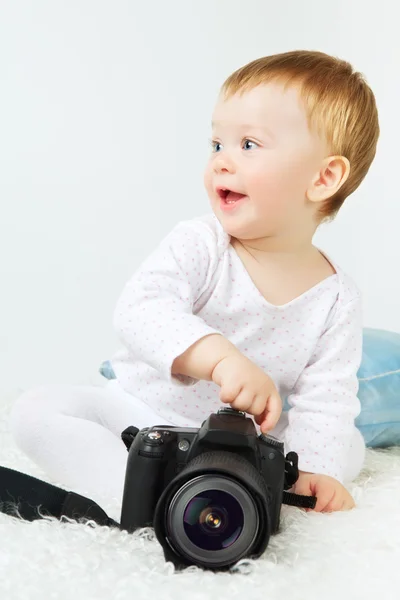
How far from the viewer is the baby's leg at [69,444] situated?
3.71 ft

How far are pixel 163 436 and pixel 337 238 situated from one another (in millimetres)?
1688

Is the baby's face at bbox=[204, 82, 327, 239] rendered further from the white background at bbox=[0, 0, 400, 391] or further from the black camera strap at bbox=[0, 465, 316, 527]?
the white background at bbox=[0, 0, 400, 391]

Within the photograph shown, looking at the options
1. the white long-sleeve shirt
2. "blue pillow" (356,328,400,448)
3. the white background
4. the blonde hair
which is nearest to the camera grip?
the white long-sleeve shirt

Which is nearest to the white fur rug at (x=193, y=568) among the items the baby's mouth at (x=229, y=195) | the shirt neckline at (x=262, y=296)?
the shirt neckline at (x=262, y=296)

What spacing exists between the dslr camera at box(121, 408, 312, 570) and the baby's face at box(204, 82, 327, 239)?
363 mm

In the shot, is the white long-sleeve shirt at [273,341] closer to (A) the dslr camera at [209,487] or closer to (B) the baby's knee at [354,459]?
(B) the baby's knee at [354,459]

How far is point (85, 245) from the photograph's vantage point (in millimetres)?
2287

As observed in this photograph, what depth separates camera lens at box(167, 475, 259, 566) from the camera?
0.83 metres

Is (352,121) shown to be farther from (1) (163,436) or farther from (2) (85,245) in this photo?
(2) (85,245)

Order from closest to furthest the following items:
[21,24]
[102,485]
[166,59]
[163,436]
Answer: [163,436] < [102,485] < [21,24] < [166,59]

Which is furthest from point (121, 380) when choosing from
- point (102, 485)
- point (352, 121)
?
point (352, 121)

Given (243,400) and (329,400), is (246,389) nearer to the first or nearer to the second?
(243,400)

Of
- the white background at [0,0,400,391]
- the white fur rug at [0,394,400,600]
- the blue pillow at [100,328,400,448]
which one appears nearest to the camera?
the white fur rug at [0,394,400,600]

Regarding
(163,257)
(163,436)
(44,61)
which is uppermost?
(44,61)
